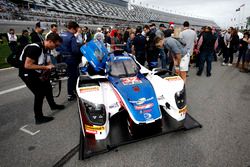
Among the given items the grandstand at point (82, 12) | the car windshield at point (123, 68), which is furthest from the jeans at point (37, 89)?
the grandstand at point (82, 12)

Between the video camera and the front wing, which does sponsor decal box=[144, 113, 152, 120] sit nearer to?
the front wing

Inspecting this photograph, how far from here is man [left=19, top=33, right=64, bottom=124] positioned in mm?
2955

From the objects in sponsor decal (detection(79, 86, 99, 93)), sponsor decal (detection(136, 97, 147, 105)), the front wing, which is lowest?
the front wing

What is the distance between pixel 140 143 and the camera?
107 inches

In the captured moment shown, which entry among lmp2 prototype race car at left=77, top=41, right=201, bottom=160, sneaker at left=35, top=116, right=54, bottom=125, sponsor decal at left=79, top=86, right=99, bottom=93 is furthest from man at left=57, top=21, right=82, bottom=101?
sponsor decal at left=79, top=86, right=99, bottom=93

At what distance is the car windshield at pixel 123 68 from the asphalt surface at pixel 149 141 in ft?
3.94

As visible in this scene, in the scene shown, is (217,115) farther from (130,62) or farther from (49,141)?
(49,141)

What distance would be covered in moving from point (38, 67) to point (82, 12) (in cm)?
5501

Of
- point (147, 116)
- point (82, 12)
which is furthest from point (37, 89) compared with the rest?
point (82, 12)

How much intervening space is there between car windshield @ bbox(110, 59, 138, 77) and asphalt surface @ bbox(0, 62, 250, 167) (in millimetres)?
1200

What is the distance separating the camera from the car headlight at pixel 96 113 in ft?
8.20

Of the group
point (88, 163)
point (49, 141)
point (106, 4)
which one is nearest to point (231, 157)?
point (88, 163)

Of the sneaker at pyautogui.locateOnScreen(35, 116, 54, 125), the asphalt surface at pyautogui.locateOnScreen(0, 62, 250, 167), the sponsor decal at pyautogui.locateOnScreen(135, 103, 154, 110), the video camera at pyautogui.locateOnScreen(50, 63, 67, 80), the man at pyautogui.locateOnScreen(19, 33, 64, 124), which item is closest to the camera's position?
the asphalt surface at pyautogui.locateOnScreen(0, 62, 250, 167)

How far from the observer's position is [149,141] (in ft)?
9.06
